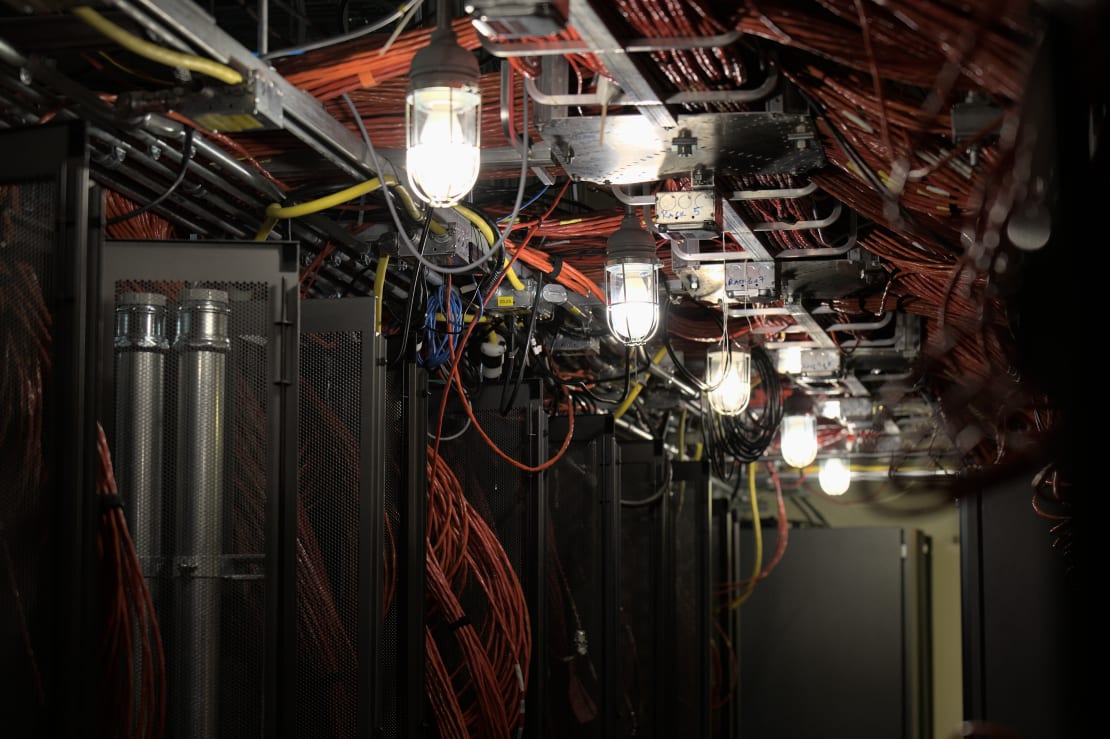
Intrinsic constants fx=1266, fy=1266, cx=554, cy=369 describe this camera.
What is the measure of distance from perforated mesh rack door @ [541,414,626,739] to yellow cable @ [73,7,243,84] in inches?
115

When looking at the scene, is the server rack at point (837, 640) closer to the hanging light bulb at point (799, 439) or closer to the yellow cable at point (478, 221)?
the hanging light bulb at point (799, 439)

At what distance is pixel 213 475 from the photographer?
2.79 meters

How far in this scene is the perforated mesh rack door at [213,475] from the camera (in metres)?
2.75

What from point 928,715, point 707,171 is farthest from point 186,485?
point 928,715

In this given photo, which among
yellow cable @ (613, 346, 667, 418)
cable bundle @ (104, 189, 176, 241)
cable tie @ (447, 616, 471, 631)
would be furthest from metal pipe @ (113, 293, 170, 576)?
yellow cable @ (613, 346, 667, 418)

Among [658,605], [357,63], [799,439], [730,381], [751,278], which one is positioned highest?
[357,63]

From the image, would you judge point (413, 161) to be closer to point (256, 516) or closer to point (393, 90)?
point (393, 90)

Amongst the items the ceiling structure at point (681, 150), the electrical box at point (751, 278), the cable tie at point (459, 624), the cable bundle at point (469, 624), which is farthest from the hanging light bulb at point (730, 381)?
the cable tie at point (459, 624)

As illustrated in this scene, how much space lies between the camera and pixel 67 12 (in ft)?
7.06

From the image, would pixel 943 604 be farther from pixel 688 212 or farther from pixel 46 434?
pixel 46 434

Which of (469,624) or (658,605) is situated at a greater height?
(469,624)

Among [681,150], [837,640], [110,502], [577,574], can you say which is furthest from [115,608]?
[837,640]

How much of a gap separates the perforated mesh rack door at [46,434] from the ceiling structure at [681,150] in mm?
293

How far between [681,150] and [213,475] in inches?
48.8
